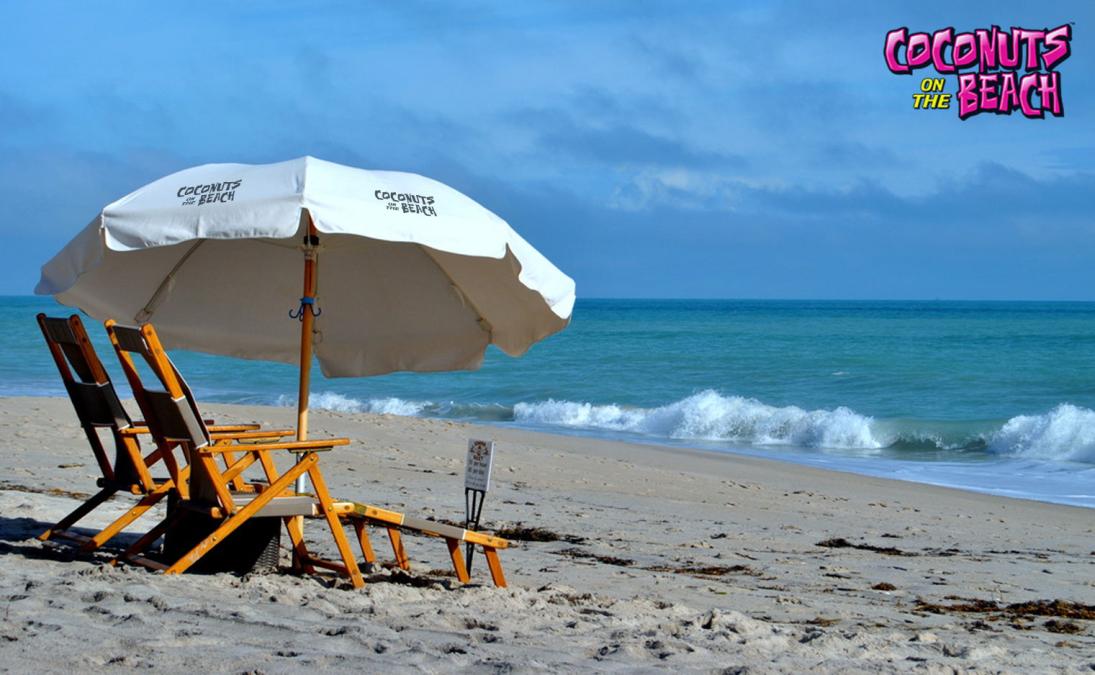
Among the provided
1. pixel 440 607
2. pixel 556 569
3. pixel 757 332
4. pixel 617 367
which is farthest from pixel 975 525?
pixel 757 332

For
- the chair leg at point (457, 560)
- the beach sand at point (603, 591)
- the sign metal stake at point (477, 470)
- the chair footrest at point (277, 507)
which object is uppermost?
the sign metal stake at point (477, 470)

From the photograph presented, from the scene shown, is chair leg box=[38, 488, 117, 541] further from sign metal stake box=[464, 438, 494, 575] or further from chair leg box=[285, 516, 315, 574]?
sign metal stake box=[464, 438, 494, 575]

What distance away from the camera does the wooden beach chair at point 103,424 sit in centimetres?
546

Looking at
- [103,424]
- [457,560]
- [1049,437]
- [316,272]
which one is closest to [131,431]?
[103,424]

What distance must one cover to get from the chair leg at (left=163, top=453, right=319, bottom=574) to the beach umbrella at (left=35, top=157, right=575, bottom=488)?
3.06ft

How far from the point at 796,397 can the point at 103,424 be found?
2178cm

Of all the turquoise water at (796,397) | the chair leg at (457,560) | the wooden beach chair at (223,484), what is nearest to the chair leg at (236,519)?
the wooden beach chair at (223,484)

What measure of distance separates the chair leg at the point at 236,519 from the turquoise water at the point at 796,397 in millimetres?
9894

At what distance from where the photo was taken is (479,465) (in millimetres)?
5742

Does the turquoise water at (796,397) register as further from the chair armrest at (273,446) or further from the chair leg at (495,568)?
the chair armrest at (273,446)

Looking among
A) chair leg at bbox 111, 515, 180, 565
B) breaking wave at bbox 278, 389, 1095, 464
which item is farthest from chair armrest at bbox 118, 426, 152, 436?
breaking wave at bbox 278, 389, 1095, 464

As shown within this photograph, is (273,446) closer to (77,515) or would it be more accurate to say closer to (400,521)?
(400,521)

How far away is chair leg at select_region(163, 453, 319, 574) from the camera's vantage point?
16.2 feet

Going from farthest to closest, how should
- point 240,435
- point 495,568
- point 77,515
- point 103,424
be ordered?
point 77,515 < point 103,424 < point 495,568 < point 240,435
